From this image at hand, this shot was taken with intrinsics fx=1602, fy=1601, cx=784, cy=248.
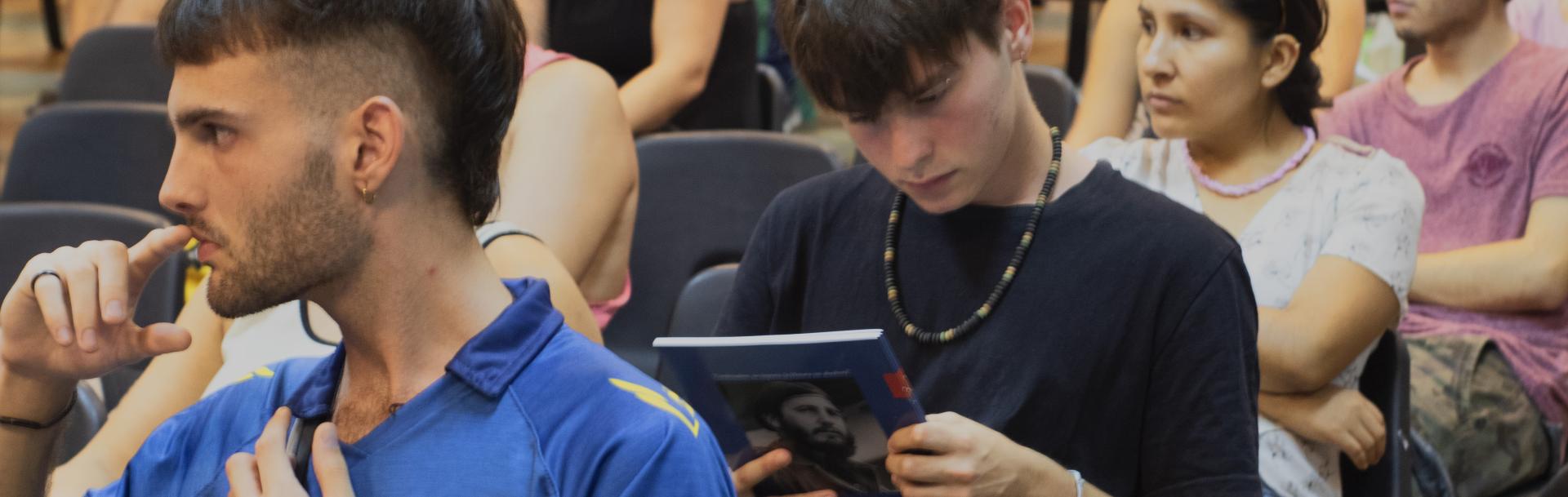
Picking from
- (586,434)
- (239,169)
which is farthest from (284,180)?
(586,434)

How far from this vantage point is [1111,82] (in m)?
2.92

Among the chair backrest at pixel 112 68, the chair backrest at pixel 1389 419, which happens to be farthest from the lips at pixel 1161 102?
the chair backrest at pixel 112 68

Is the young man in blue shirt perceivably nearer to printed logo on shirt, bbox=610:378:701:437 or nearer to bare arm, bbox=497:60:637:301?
printed logo on shirt, bbox=610:378:701:437

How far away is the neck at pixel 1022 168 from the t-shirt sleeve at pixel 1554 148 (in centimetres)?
135

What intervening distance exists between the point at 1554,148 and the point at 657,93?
163 centimetres

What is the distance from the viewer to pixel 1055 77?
11.8 ft

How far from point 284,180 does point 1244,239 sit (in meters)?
1.35

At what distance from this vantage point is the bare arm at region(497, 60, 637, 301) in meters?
2.24

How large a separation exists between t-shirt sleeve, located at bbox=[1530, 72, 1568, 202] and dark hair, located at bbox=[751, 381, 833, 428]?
67.3 inches

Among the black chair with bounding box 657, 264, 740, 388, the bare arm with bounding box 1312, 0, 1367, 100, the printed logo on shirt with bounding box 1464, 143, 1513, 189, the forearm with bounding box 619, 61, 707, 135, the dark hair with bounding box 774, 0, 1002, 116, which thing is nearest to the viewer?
the dark hair with bounding box 774, 0, 1002, 116

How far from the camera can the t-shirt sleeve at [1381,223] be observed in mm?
1949

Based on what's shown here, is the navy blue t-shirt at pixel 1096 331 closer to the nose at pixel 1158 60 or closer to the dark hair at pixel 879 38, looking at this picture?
the dark hair at pixel 879 38

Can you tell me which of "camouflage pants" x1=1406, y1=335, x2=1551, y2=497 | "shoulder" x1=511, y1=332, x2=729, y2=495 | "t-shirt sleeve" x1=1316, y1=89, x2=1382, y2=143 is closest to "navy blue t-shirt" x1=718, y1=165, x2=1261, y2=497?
"shoulder" x1=511, y1=332, x2=729, y2=495

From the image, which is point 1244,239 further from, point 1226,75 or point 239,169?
point 239,169
